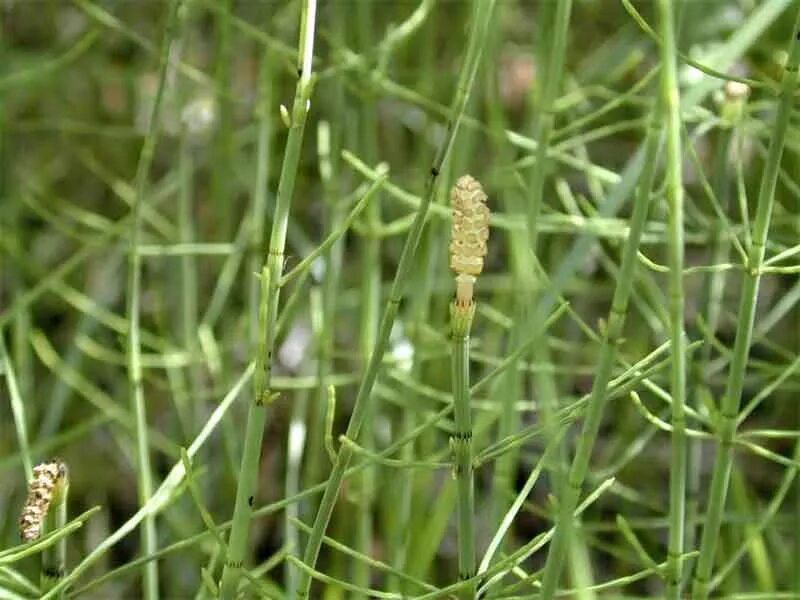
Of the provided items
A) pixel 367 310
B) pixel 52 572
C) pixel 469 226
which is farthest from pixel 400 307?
pixel 469 226

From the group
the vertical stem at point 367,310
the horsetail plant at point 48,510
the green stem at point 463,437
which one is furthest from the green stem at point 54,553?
the vertical stem at point 367,310

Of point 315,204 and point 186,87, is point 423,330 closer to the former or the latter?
point 186,87

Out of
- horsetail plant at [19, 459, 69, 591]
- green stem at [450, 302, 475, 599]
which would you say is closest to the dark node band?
horsetail plant at [19, 459, 69, 591]

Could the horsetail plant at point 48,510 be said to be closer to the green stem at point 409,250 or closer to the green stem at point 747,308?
the green stem at point 409,250

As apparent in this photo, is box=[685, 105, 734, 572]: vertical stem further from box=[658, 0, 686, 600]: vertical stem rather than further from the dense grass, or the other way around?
box=[658, 0, 686, 600]: vertical stem

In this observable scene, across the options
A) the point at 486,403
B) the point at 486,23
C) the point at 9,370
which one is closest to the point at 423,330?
the point at 486,403

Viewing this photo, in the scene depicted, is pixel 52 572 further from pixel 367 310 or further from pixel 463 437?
pixel 367 310
